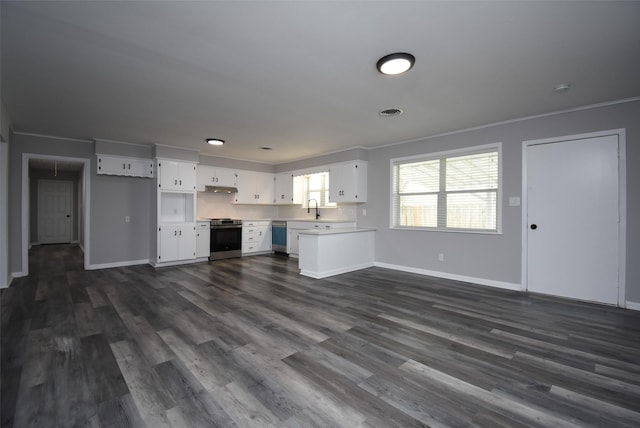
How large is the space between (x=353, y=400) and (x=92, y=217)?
5.81 metres

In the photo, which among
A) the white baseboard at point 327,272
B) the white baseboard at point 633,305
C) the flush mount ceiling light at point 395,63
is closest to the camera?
the flush mount ceiling light at point 395,63

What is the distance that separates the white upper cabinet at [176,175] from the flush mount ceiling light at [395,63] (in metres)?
4.76

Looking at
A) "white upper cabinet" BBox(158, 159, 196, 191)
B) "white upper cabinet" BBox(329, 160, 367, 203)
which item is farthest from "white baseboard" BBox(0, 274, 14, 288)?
"white upper cabinet" BBox(329, 160, 367, 203)

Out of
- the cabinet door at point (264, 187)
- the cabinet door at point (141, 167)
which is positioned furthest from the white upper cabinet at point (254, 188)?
the cabinet door at point (141, 167)

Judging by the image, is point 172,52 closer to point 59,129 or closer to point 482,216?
point 59,129

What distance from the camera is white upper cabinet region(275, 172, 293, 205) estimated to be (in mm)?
7469

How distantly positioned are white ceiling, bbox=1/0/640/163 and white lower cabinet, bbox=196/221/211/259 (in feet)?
8.23

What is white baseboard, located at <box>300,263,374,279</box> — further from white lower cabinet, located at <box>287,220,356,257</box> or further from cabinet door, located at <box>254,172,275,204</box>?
cabinet door, located at <box>254,172,275,204</box>

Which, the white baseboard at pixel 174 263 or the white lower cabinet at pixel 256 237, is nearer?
the white baseboard at pixel 174 263

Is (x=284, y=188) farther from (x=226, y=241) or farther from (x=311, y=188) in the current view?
(x=226, y=241)

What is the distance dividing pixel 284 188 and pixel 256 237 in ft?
4.84

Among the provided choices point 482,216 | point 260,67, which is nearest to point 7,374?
point 260,67

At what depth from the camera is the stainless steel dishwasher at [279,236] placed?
726cm

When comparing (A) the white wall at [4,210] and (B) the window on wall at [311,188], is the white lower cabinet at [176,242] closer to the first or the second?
(A) the white wall at [4,210]
